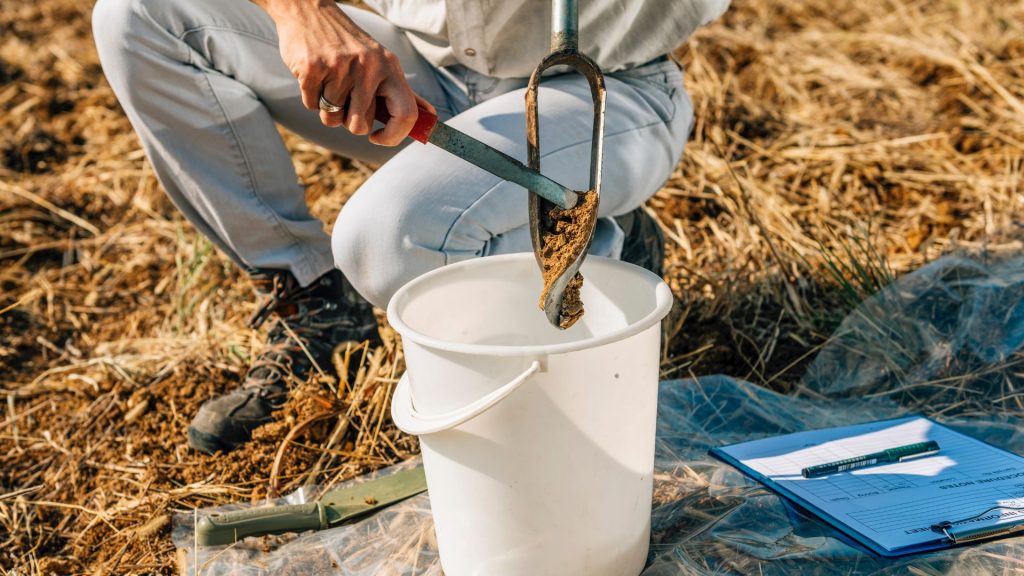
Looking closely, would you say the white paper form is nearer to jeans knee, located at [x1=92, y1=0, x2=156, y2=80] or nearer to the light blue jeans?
the light blue jeans

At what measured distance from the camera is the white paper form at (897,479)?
1.23 metres

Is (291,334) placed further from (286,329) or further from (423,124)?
(423,124)

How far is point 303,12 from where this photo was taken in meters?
1.34

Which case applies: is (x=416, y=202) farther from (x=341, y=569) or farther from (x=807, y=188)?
(x=807, y=188)

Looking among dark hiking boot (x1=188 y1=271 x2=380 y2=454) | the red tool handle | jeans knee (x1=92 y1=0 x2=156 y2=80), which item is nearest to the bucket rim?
the red tool handle

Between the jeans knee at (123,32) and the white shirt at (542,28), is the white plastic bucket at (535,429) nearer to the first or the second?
the white shirt at (542,28)

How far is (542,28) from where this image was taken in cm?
155

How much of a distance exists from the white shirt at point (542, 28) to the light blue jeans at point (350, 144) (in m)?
0.05

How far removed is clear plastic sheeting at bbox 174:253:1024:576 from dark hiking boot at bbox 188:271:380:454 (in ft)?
0.81

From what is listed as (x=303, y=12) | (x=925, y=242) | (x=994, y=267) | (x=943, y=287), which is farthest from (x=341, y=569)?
(x=925, y=242)

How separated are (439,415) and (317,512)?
0.42 metres

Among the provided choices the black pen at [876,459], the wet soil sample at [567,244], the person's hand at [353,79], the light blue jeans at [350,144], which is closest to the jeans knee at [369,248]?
the light blue jeans at [350,144]

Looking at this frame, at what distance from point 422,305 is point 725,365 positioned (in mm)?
811

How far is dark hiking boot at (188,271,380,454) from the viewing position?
5.57 ft
